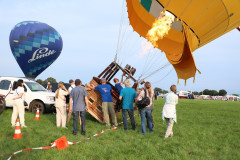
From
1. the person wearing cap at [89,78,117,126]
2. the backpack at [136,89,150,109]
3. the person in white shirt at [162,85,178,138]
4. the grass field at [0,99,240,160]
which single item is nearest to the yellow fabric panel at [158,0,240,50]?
the person in white shirt at [162,85,178,138]

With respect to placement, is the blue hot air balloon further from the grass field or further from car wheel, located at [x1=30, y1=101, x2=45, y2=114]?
the grass field

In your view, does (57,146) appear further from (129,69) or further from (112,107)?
(129,69)

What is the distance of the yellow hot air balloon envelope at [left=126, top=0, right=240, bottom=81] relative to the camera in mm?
7977

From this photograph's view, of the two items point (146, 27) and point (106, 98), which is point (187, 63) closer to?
point (146, 27)

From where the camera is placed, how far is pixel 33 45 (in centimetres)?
2330

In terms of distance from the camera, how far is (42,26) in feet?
79.5

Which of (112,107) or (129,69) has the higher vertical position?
(129,69)

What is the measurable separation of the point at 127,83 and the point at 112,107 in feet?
4.46

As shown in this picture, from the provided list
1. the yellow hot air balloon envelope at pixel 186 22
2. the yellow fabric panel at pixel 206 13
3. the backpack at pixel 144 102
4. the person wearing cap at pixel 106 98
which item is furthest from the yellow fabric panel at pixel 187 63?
the person wearing cap at pixel 106 98

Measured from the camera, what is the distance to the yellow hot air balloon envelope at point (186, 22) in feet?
26.2

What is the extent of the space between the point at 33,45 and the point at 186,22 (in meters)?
19.1

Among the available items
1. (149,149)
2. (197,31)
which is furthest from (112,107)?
(197,31)

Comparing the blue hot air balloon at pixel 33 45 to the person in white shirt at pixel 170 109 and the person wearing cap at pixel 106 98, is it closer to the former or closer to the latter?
the person wearing cap at pixel 106 98

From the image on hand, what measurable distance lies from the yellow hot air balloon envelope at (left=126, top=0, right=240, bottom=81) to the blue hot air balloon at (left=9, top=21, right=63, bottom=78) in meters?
15.6
